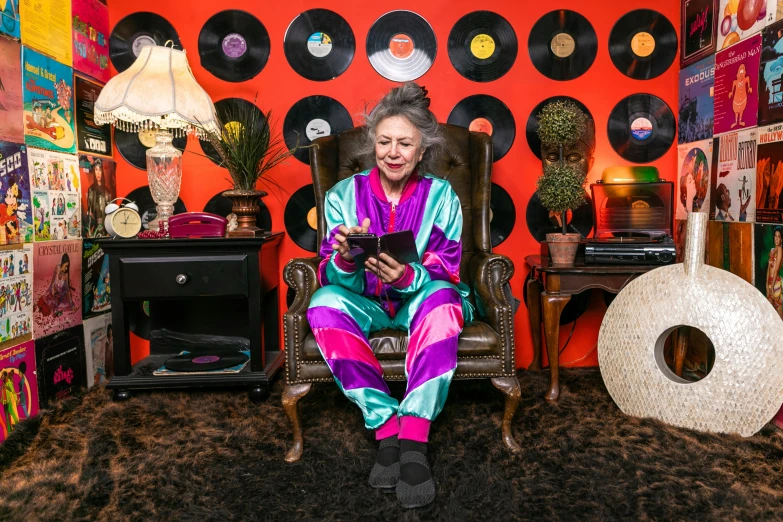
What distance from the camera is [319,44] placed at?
110 inches

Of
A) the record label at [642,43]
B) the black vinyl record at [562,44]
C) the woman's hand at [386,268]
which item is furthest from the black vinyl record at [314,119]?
the record label at [642,43]

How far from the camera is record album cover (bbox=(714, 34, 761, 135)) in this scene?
2.21 meters

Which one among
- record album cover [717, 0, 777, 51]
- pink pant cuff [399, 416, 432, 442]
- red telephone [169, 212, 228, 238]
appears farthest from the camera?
red telephone [169, 212, 228, 238]

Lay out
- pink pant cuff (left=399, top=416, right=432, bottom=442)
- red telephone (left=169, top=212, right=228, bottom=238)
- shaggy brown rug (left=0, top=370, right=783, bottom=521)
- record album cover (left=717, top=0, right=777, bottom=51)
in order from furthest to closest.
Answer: red telephone (left=169, top=212, right=228, bottom=238)
record album cover (left=717, top=0, right=777, bottom=51)
pink pant cuff (left=399, top=416, right=432, bottom=442)
shaggy brown rug (left=0, top=370, right=783, bottom=521)

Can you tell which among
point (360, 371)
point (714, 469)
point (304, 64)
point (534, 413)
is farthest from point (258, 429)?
point (304, 64)

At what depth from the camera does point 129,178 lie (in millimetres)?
2838

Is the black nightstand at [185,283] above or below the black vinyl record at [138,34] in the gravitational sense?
below

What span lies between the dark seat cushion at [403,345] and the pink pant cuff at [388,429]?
20cm

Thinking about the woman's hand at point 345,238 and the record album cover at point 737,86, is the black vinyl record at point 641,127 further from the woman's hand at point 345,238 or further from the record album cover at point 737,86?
the woman's hand at point 345,238

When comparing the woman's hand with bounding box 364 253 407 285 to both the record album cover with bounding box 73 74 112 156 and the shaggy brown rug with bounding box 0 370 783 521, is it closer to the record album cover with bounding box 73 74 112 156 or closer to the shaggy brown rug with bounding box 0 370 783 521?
the shaggy brown rug with bounding box 0 370 783 521

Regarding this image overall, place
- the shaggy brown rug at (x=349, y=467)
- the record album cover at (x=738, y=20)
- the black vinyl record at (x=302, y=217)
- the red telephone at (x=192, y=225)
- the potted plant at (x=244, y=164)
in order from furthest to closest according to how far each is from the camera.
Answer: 1. the black vinyl record at (x=302, y=217)
2. the potted plant at (x=244, y=164)
3. the red telephone at (x=192, y=225)
4. the record album cover at (x=738, y=20)
5. the shaggy brown rug at (x=349, y=467)

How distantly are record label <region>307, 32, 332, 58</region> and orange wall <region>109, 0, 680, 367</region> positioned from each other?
5.3 inches

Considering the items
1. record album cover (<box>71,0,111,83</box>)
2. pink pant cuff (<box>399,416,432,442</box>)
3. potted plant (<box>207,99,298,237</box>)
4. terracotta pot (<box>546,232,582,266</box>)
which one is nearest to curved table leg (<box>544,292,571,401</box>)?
terracotta pot (<box>546,232,582,266</box>)

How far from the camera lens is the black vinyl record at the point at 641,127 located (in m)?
2.83
